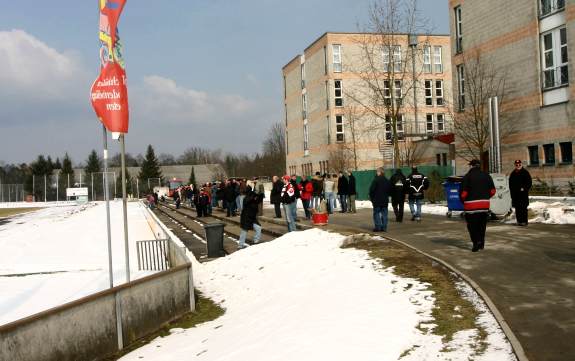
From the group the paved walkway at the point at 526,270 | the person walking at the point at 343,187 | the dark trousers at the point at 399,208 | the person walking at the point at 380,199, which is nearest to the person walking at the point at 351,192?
the person walking at the point at 343,187

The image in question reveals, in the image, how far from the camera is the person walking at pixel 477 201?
11227mm

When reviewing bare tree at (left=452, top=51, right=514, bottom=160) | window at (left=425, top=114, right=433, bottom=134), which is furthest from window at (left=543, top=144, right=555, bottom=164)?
window at (left=425, top=114, right=433, bottom=134)

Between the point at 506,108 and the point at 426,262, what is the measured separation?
72.6 feet

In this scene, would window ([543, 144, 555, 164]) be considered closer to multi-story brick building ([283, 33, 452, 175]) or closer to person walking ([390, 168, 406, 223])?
person walking ([390, 168, 406, 223])

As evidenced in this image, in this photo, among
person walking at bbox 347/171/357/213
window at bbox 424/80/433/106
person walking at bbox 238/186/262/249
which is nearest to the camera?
person walking at bbox 238/186/262/249

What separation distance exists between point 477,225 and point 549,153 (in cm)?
1844

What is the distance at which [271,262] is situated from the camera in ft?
42.1

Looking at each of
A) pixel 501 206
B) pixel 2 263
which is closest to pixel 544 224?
pixel 501 206

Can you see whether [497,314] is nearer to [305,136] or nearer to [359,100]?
[359,100]

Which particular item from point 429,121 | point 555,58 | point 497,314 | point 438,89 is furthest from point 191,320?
point 438,89

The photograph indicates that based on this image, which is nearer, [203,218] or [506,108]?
[506,108]

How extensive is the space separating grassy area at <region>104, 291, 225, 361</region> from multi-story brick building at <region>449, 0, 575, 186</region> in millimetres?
20725

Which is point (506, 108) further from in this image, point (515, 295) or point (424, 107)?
point (424, 107)

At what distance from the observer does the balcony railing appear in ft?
87.2
